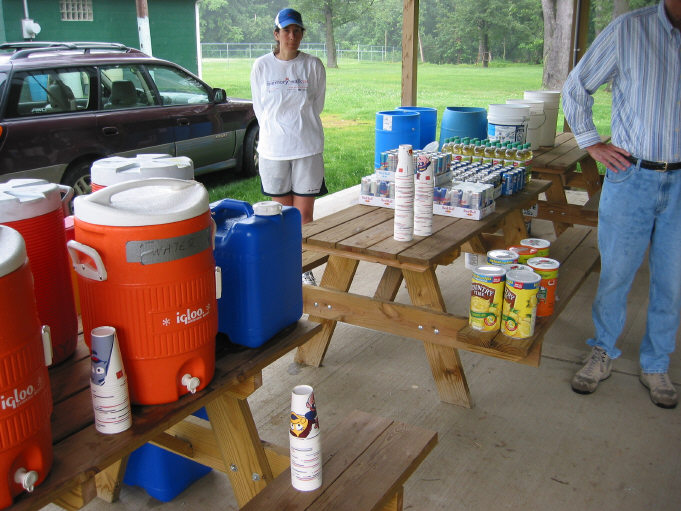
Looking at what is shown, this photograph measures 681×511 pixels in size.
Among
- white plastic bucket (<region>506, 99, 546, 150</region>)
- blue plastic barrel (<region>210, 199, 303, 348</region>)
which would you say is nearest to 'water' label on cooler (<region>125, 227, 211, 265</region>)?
blue plastic barrel (<region>210, 199, 303, 348</region>)

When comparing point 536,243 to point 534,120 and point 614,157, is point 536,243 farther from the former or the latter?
point 534,120

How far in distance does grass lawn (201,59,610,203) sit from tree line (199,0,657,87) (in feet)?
4.82

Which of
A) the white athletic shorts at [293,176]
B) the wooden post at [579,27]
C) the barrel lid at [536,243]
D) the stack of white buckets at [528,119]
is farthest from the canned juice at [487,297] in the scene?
the wooden post at [579,27]

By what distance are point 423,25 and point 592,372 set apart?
130 ft

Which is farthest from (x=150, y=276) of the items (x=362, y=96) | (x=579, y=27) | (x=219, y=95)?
(x=362, y=96)

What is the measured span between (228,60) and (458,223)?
31731mm

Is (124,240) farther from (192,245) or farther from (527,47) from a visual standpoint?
(527,47)

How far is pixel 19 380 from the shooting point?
1.25 m

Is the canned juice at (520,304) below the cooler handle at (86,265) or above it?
below

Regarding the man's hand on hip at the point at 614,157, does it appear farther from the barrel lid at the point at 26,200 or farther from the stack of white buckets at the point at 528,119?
the barrel lid at the point at 26,200

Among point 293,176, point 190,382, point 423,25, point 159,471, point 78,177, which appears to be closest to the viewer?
point 190,382

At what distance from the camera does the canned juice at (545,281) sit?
2.71 metres

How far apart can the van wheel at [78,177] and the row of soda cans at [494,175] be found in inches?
166

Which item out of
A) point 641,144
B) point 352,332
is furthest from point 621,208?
point 352,332
